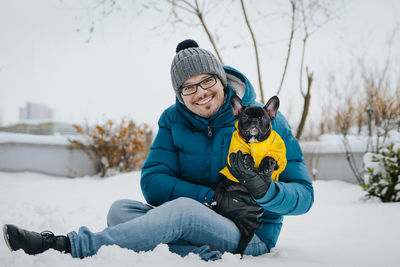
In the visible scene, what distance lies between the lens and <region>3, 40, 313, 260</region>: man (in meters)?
1.55

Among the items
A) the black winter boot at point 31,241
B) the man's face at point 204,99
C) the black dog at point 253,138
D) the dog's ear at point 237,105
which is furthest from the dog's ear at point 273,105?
the black winter boot at point 31,241

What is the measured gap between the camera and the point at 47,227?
2.80 metres

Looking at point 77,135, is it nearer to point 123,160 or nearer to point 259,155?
point 123,160

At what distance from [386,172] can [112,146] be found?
642 centimetres

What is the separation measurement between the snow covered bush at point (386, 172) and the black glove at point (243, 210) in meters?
3.50

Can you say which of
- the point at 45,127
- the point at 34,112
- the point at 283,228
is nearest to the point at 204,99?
the point at 283,228

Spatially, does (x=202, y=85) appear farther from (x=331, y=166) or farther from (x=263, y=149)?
(x=331, y=166)

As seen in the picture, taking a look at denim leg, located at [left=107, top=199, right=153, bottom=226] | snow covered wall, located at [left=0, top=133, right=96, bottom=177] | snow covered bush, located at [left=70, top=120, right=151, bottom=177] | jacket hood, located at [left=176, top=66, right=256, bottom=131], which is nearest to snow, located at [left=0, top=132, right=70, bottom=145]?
snow covered wall, located at [left=0, top=133, right=96, bottom=177]

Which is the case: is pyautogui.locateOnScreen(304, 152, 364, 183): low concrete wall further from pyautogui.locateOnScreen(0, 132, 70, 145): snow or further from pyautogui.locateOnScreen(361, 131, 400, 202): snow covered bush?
pyautogui.locateOnScreen(0, 132, 70, 145): snow

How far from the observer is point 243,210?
5.76ft

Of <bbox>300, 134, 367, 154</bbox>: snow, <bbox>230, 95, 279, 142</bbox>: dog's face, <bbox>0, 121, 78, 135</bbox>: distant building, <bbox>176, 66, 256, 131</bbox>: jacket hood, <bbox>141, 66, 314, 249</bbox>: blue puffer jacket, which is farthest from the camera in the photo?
<bbox>0, 121, 78, 135</bbox>: distant building

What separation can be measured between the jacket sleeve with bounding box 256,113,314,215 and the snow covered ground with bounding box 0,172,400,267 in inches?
11.9

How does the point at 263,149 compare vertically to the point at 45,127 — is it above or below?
above

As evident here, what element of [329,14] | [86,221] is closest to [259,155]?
[86,221]
